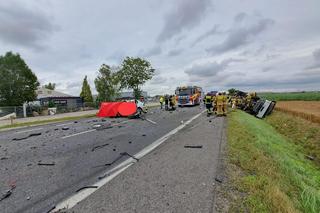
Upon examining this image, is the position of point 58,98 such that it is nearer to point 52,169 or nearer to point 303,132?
point 303,132

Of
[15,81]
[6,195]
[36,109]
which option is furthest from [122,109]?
[15,81]

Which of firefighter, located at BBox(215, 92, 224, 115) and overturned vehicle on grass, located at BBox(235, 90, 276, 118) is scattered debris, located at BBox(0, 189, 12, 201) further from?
overturned vehicle on grass, located at BBox(235, 90, 276, 118)

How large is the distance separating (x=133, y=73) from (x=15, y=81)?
68.2 feet

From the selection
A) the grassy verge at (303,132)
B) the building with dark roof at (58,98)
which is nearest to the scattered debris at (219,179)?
the grassy verge at (303,132)

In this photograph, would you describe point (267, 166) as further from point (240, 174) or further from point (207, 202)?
point (207, 202)

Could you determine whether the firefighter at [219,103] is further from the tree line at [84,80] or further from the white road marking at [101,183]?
the tree line at [84,80]

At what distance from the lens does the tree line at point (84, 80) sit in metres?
38.5

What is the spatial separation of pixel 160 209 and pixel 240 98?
26.1m

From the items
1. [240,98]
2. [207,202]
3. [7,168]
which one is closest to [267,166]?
[207,202]

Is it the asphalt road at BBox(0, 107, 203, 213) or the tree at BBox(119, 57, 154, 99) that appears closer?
the asphalt road at BBox(0, 107, 203, 213)

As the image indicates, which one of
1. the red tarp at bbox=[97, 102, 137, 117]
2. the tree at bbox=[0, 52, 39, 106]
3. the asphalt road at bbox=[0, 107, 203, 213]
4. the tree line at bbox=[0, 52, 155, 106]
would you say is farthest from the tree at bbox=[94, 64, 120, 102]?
the asphalt road at bbox=[0, 107, 203, 213]

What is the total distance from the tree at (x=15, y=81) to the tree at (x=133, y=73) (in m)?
16.3

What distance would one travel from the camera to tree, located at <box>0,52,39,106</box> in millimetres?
38156

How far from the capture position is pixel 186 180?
4.33 metres
